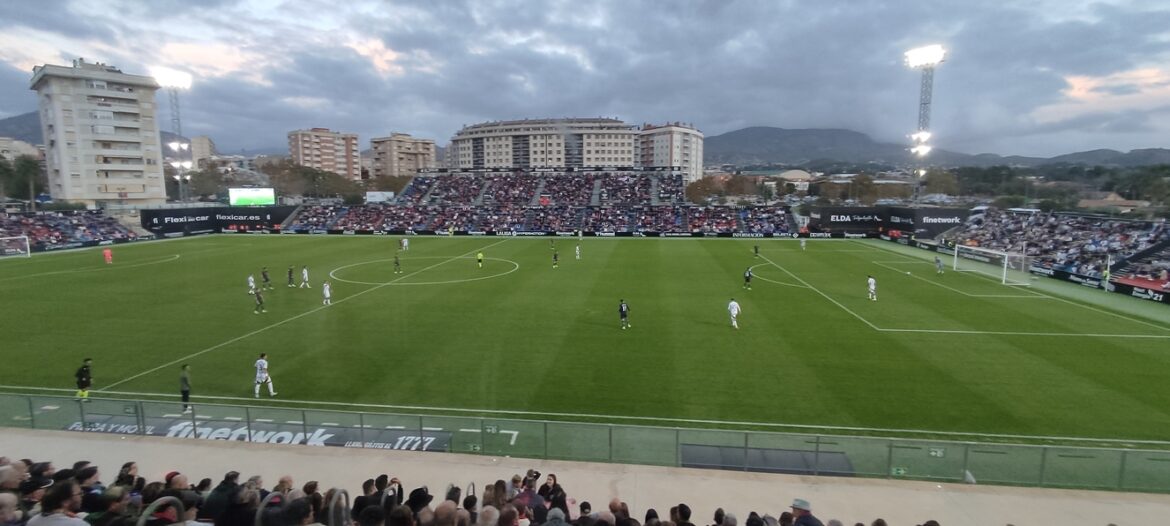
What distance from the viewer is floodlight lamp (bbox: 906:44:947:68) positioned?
5506 centimetres

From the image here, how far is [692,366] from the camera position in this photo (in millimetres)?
18297

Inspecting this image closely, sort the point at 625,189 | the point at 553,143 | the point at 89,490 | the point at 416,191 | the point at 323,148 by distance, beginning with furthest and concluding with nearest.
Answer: the point at 323,148, the point at 553,143, the point at 416,191, the point at 625,189, the point at 89,490

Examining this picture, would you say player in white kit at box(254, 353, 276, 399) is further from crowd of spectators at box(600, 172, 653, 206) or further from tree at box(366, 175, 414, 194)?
tree at box(366, 175, 414, 194)

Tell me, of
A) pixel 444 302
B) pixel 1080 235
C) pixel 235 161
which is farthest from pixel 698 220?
pixel 235 161

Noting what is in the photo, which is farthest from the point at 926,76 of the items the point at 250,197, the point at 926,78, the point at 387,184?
the point at 387,184

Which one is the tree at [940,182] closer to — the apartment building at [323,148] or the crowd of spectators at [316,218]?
the crowd of spectators at [316,218]

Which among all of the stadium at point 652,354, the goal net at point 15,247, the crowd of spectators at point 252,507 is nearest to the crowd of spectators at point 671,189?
the stadium at point 652,354

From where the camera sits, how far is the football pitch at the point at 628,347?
1517cm

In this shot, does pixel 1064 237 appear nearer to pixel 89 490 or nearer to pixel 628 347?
pixel 628 347

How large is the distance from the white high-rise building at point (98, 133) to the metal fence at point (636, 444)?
78.6 meters

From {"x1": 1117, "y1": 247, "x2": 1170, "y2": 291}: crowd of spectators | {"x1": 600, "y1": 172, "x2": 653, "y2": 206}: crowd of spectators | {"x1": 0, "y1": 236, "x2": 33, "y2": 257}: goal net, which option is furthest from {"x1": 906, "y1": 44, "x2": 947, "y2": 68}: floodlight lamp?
{"x1": 0, "y1": 236, "x2": 33, "y2": 257}: goal net

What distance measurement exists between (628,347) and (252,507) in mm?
15419

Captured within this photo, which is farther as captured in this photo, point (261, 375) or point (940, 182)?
point (940, 182)

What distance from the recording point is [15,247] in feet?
156
